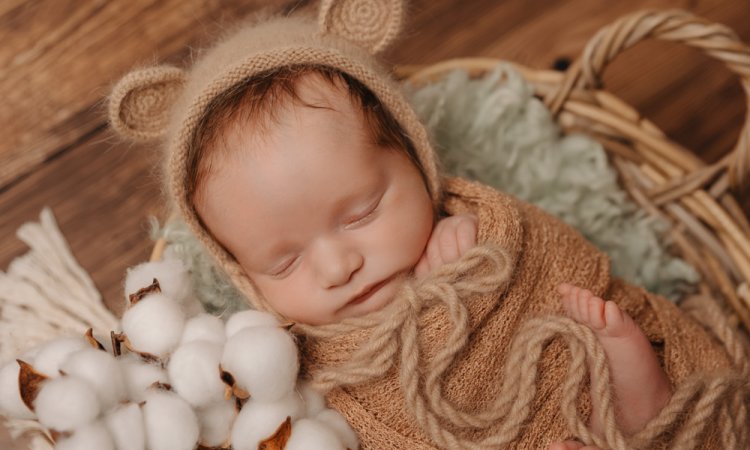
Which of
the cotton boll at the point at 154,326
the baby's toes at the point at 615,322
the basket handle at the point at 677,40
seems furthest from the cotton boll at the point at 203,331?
the basket handle at the point at 677,40

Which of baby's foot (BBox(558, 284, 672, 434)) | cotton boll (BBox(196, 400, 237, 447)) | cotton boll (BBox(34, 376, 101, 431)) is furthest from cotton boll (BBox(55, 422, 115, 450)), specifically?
baby's foot (BBox(558, 284, 672, 434))

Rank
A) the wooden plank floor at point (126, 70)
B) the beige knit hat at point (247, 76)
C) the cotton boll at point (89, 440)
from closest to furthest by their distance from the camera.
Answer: the cotton boll at point (89, 440)
the beige knit hat at point (247, 76)
the wooden plank floor at point (126, 70)

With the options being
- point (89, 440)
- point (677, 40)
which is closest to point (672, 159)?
point (677, 40)

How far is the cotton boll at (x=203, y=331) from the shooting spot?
1.01 meters

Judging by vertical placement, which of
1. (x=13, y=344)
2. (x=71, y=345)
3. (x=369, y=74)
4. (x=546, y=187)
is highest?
(x=369, y=74)

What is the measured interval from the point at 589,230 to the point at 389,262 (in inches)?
21.1

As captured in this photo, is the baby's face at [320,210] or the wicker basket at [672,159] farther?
the wicker basket at [672,159]

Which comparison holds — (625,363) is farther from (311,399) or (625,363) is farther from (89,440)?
(89,440)

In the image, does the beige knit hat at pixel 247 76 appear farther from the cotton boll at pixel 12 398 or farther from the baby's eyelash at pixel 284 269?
the cotton boll at pixel 12 398

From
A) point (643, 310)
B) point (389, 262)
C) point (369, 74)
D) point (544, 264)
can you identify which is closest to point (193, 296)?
point (389, 262)

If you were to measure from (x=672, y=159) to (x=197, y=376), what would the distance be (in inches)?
36.5

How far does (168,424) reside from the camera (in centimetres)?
90

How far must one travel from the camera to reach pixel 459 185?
3.98ft

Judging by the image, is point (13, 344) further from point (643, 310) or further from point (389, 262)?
point (643, 310)
